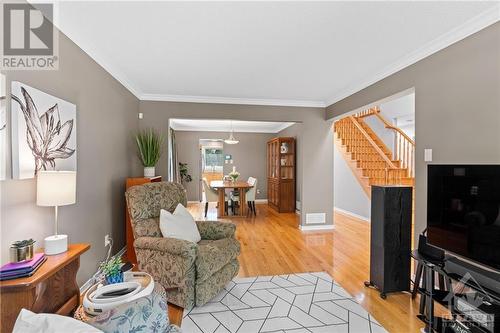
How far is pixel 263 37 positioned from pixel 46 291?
260cm

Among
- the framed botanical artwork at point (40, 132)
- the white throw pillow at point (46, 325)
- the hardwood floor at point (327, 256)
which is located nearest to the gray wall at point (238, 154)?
the hardwood floor at point (327, 256)

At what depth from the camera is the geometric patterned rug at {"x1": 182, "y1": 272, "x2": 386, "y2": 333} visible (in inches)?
76.4

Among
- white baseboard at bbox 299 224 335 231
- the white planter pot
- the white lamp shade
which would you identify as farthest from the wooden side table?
white baseboard at bbox 299 224 335 231

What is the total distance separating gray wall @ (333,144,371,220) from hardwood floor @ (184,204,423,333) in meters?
0.38

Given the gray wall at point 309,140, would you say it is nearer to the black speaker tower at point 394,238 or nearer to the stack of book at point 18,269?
the black speaker tower at point 394,238

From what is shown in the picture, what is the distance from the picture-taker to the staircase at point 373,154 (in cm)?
521

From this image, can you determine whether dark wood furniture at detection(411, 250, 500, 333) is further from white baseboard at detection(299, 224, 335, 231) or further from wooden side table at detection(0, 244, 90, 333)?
white baseboard at detection(299, 224, 335, 231)

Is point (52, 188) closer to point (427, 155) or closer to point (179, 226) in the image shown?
point (179, 226)

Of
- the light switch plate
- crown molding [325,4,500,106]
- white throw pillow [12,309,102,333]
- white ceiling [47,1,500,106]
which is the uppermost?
white ceiling [47,1,500,106]

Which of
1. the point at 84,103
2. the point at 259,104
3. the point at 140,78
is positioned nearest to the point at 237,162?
the point at 259,104

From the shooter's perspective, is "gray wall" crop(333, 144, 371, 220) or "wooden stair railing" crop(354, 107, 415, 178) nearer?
"wooden stair railing" crop(354, 107, 415, 178)

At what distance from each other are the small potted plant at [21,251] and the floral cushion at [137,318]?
2.59 feet

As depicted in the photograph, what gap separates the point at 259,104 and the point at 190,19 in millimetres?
2602

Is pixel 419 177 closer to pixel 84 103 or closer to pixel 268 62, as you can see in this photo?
pixel 268 62
